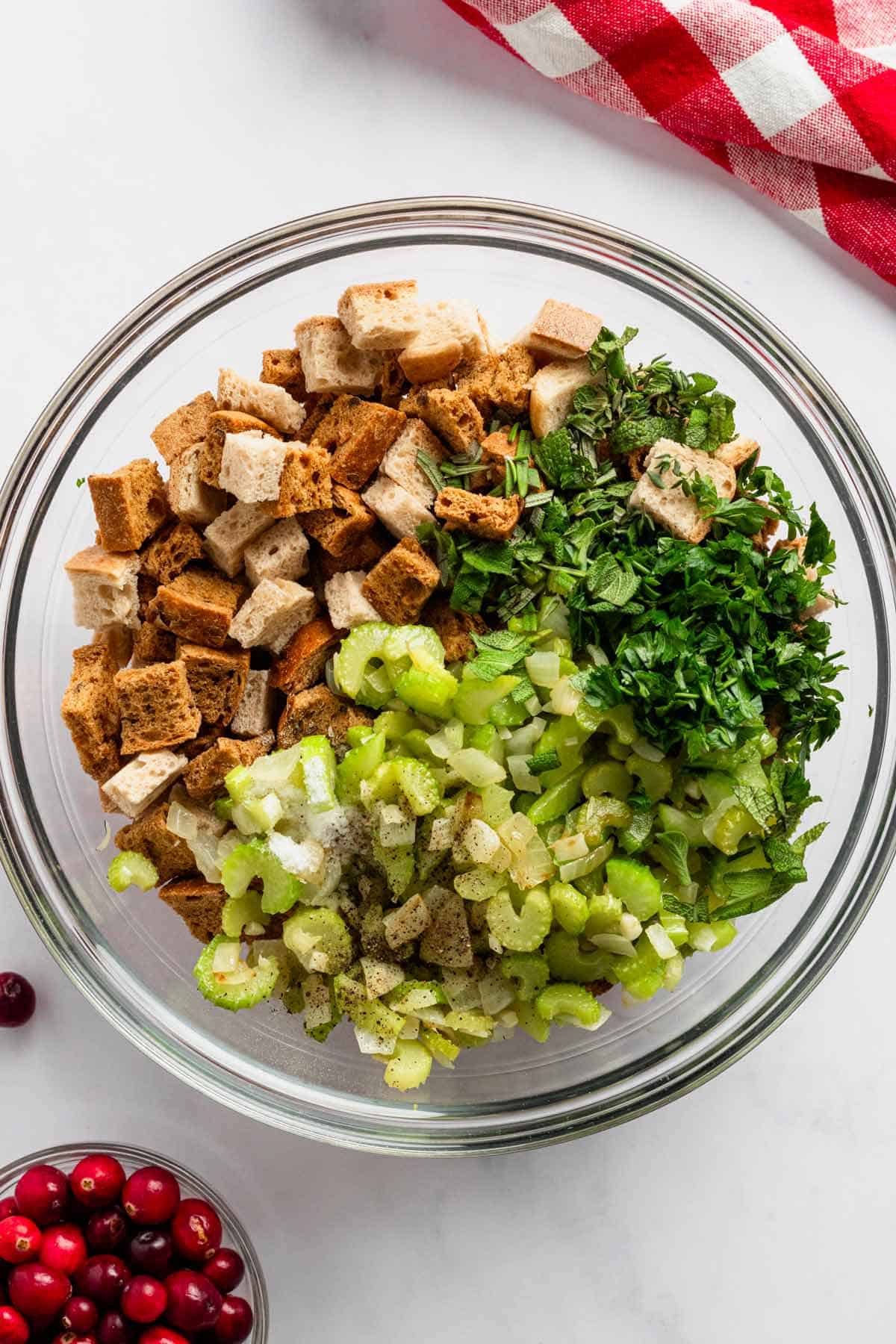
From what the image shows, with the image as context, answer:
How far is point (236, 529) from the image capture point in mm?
1979

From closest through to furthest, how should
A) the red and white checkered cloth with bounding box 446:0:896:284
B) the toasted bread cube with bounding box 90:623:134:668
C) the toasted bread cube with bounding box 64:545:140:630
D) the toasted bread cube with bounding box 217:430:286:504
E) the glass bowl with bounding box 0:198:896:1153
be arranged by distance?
the toasted bread cube with bounding box 217:430:286:504, the toasted bread cube with bounding box 64:545:140:630, the toasted bread cube with bounding box 90:623:134:668, the glass bowl with bounding box 0:198:896:1153, the red and white checkered cloth with bounding box 446:0:896:284

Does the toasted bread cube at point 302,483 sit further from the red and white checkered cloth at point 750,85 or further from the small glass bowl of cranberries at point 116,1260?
the small glass bowl of cranberries at point 116,1260

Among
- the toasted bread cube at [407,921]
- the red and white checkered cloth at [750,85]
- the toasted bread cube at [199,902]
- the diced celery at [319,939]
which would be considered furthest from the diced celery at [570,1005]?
the red and white checkered cloth at [750,85]

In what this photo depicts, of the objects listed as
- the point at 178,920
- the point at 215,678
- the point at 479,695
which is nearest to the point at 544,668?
the point at 479,695

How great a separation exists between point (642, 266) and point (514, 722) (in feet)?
3.34

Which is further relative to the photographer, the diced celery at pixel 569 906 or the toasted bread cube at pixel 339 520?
the toasted bread cube at pixel 339 520

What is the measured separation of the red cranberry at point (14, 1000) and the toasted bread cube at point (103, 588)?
2.56ft

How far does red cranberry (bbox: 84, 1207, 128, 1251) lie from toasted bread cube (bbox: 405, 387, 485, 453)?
5.11ft

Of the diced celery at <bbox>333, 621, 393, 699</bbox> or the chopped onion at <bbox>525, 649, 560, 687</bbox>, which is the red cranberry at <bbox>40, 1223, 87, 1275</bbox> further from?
the chopped onion at <bbox>525, 649, 560, 687</bbox>

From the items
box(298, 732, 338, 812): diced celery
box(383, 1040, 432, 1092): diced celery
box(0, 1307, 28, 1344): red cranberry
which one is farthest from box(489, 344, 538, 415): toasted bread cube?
box(0, 1307, 28, 1344): red cranberry

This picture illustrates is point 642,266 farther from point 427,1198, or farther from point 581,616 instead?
point 427,1198

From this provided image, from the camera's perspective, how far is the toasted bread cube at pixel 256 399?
1984 mm

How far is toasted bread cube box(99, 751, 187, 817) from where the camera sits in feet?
6.28

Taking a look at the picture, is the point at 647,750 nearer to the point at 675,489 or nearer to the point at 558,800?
the point at 558,800
